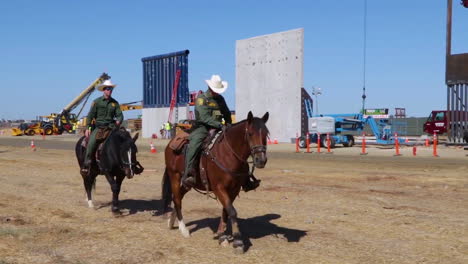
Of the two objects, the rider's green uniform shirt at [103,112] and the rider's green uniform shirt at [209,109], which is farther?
the rider's green uniform shirt at [103,112]

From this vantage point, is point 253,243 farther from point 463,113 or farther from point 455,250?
point 463,113

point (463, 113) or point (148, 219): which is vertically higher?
point (463, 113)

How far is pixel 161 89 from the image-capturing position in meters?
50.7

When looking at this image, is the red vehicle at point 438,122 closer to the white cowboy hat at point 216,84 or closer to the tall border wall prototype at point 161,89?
the tall border wall prototype at point 161,89

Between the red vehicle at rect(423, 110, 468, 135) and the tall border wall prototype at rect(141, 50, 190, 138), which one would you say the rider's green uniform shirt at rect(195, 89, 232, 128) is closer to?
the red vehicle at rect(423, 110, 468, 135)

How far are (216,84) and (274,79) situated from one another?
105 feet

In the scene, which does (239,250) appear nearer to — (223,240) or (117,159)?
(223,240)

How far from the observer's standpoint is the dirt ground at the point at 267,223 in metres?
6.70

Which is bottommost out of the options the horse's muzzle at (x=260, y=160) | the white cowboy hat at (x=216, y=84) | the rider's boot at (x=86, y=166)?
the rider's boot at (x=86, y=166)

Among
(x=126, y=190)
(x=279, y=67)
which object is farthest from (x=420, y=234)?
(x=279, y=67)

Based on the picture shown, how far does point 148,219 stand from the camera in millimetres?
9383

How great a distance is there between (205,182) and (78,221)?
3100mm

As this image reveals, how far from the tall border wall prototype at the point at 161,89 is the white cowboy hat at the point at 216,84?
129 feet

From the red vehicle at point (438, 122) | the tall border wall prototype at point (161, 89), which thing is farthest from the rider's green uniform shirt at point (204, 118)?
the tall border wall prototype at point (161, 89)
